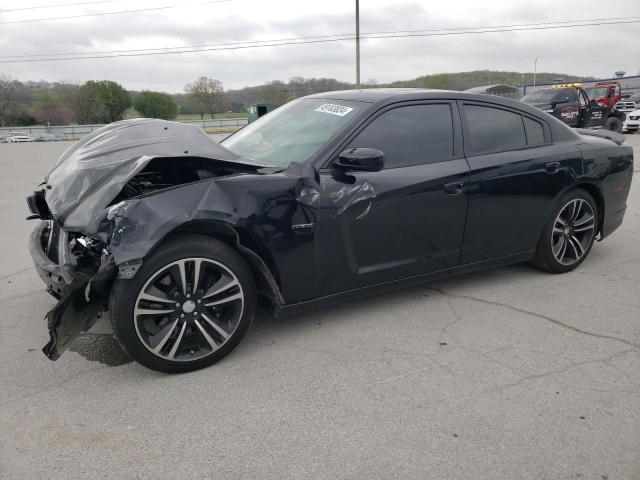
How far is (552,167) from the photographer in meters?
4.41

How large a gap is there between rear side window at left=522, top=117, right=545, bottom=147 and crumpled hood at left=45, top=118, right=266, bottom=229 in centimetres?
236

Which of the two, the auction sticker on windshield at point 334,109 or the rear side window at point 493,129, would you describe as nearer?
the auction sticker on windshield at point 334,109

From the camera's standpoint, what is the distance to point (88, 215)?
3.03 m

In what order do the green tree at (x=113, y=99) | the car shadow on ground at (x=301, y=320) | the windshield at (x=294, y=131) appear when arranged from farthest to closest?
the green tree at (x=113, y=99) → the windshield at (x=294, y=131) → the car shadow on ground at (x=301, y=320)

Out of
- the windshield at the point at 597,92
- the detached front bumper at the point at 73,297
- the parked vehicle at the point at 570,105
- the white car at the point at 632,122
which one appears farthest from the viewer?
the white car at the point at 632,122

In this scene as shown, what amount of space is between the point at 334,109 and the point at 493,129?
1.31m

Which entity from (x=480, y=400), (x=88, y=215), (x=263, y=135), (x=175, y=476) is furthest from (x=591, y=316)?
(x=88, y=215)

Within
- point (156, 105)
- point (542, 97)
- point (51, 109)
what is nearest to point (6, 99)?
point (51, 109)

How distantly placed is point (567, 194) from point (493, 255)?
37.8 inches

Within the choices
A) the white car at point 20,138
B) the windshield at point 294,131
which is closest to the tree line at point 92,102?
the white car at point 20,138

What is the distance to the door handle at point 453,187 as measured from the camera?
12.6 feet

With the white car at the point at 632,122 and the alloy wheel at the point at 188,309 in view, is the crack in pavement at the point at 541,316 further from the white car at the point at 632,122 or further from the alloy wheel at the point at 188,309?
the white car at the point at 632,122

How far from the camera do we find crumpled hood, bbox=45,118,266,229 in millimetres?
3088

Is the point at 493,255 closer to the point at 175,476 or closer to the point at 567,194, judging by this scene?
the point at 567,194
